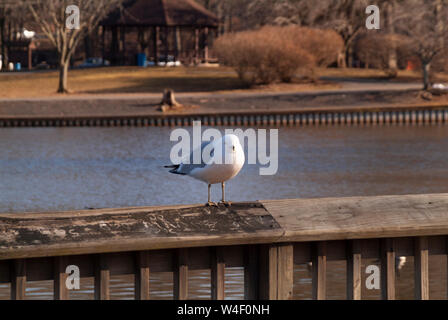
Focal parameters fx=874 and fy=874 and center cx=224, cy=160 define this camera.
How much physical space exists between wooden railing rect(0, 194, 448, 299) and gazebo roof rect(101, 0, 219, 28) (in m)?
65.9

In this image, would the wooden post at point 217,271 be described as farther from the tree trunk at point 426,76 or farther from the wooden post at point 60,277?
the tree trunk at point 426,76

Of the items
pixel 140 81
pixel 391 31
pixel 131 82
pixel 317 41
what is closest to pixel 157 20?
pixel 140 81

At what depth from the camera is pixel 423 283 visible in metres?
5.46

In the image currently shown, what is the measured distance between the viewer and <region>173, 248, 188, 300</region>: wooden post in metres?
5.09

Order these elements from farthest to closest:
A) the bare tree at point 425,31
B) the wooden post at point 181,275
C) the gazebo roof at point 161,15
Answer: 1. the gazebo roof at point 161,15
2. the bare tree at point 425,31
3. the wooden post at point 181,275

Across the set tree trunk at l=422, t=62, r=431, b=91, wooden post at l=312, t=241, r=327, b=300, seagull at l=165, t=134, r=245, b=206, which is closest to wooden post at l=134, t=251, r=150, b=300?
seagull at l=165, t=134, r=245, b=206

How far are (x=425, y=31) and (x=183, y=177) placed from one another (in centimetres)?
3385

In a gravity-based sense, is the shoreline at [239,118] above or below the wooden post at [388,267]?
below

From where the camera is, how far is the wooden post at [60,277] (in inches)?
192

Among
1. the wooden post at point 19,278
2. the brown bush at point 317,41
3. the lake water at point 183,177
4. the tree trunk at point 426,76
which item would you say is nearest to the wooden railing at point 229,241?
the wooden post at point 19,278

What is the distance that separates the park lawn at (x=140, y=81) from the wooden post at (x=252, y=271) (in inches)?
2048

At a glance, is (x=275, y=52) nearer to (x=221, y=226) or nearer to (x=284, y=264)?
(x=284, y=264)

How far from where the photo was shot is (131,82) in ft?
204
